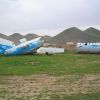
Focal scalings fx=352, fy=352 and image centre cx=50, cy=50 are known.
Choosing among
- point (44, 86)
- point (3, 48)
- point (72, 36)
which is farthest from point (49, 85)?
point (72, 36)

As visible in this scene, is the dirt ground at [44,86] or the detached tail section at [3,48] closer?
the dirt ground at [44,86]

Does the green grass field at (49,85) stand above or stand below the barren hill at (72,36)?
below

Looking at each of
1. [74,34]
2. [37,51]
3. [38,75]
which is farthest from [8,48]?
[74,34]

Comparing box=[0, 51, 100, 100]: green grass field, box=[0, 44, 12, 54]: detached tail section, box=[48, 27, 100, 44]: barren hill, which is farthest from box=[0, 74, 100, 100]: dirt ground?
box=[48, 27, 100, 44]: barren hill

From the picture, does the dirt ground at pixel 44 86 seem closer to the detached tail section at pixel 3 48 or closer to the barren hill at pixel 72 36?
the detached tail section at pixel 3 48

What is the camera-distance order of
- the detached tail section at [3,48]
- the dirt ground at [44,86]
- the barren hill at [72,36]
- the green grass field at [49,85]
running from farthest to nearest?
the barren hill at [72,36], the detached tail section at [3,48], the dirt ground at [44,86], the green grass field at [49,85]

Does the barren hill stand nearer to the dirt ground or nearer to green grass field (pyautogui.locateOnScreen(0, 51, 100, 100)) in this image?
green grass field (pyautogui.locateOnScreen(0, 51, 100, 100))

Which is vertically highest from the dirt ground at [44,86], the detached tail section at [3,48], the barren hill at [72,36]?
the barren hill at [72,36]

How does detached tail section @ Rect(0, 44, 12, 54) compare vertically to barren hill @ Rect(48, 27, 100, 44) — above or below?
below

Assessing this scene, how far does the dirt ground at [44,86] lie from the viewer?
49.8 feet

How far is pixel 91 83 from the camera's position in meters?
18.0

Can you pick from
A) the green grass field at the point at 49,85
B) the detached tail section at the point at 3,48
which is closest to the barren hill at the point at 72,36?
the detached tail section at the point at 3,48

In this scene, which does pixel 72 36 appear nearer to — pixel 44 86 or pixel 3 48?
pixel 3 48

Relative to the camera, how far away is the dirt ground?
49.8ft
